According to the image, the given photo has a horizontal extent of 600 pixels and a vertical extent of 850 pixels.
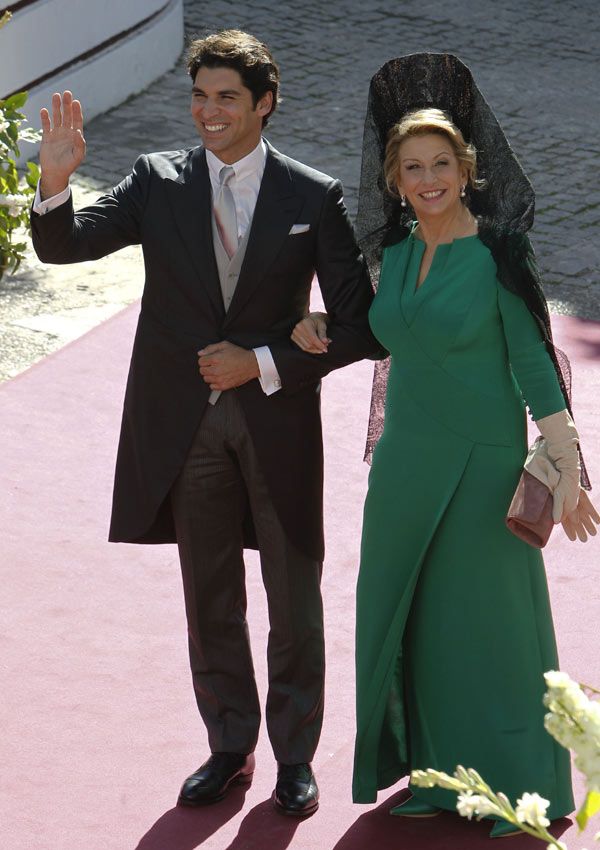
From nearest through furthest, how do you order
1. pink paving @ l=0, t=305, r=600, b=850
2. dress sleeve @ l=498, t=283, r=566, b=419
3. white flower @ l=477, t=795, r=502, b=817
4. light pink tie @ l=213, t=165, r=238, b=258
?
white flower @ l=477, t=795, r=502, b=817 < dress sleeve @ l=498, t=283, r=566, b=419 < light pink tie @ l=213, t=165, r=238, b=258 < pink paving @ l=0, t=305, r=600, b=850

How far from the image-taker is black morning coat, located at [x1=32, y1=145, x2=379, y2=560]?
148 inches

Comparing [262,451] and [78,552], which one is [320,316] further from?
[78,552]

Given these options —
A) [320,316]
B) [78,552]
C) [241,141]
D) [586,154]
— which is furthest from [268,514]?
[586,154]

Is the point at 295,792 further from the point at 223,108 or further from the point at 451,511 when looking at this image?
the point at 223,108

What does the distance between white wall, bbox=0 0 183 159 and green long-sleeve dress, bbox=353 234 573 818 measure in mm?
6675

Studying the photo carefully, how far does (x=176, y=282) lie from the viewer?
12.5ft

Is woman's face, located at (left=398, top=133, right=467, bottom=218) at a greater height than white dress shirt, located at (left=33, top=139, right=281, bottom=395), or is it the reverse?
woman's face, located at (left=398, top=133, right=467, bottom=218)

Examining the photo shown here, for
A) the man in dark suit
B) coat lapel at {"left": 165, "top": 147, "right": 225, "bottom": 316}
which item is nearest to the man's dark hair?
the man in dark suit

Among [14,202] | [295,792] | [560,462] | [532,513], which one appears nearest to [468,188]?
[560,462]

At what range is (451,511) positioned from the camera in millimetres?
3809

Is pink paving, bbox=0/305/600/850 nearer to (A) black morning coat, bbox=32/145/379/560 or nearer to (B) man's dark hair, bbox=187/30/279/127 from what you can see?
(A) black morning coat, bbox=32/145/379/560

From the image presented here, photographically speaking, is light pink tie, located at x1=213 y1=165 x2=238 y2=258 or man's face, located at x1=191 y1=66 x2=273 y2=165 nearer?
man's face, located at x1=191 y1=66 x2=273 y2=165

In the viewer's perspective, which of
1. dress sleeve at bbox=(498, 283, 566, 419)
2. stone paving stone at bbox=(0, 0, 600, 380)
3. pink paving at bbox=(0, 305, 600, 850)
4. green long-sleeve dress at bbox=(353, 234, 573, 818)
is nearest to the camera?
dress sleeve at bbox=(498, 283, 566, 419)

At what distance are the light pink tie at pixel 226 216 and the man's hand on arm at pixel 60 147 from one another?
36 cm
